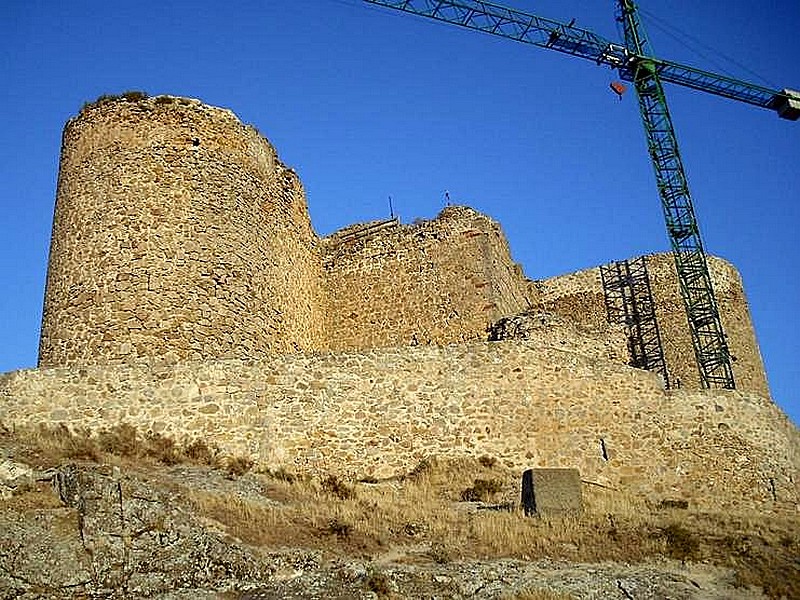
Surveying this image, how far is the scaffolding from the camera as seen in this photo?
96.3 ft

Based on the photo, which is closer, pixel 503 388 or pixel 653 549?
pixel 653 549

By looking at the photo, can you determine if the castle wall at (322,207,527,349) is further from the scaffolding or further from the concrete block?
the concrete block

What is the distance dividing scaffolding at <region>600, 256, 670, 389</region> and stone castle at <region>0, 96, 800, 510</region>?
512 centimetres

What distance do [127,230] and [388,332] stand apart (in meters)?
7.73

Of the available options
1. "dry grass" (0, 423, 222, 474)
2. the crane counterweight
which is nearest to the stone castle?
"dry grass" (0, 423, 222, 474)

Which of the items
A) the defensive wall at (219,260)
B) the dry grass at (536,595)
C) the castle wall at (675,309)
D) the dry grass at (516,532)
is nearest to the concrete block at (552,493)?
the dry grass at (516,532)

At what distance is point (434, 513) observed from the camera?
13766 millimetres

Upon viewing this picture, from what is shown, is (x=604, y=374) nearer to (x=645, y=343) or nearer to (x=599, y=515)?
(x=599, y=515)

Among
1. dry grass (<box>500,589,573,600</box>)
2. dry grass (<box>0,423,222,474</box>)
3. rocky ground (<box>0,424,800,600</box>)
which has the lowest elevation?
dry grass (<box>500,589,573,600</box>)

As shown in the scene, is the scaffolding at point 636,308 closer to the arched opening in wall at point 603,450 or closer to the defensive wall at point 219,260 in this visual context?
the defensive wall at point 219,260

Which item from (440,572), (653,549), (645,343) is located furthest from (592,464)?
(645,343)

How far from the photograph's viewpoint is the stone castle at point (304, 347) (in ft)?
54.2

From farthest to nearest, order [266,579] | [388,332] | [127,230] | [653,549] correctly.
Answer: [388,332]
[127,230]
[653,549]
[266,579]

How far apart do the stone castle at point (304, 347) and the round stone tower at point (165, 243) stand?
0.16 ft
